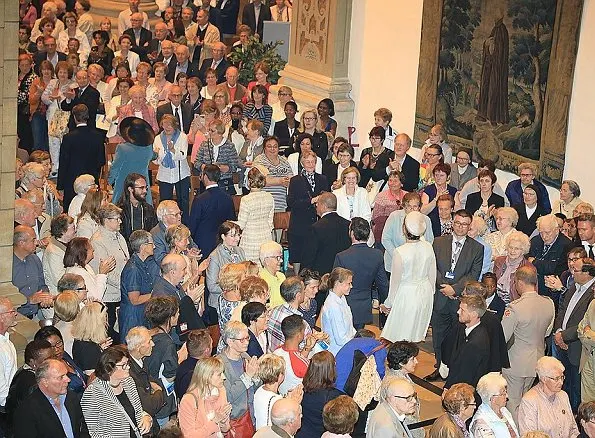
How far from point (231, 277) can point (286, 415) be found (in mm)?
2475

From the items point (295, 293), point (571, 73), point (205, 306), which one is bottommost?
point (205, 306)

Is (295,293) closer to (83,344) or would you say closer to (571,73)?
(83,344)

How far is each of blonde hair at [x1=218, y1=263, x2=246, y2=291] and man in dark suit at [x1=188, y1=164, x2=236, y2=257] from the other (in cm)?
229

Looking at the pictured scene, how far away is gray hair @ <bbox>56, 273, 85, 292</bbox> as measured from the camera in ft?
35.8

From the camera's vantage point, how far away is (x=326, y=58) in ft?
62.3

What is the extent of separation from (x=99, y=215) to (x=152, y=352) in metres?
2.37

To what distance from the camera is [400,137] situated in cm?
1509

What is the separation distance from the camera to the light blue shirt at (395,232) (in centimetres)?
1330

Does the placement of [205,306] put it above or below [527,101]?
below

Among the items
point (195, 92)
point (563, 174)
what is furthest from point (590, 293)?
point (195, 92)

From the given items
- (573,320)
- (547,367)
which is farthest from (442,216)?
(547,367)

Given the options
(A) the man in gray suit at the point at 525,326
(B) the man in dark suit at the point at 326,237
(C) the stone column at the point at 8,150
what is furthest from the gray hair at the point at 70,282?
(A) the man in gray suit at the point at 525,326

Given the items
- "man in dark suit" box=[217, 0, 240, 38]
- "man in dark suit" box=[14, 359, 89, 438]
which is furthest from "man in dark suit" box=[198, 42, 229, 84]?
"man in dark suit" box=[14, 359, 89, 438]

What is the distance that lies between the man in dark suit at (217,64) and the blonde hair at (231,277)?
8739 mm
